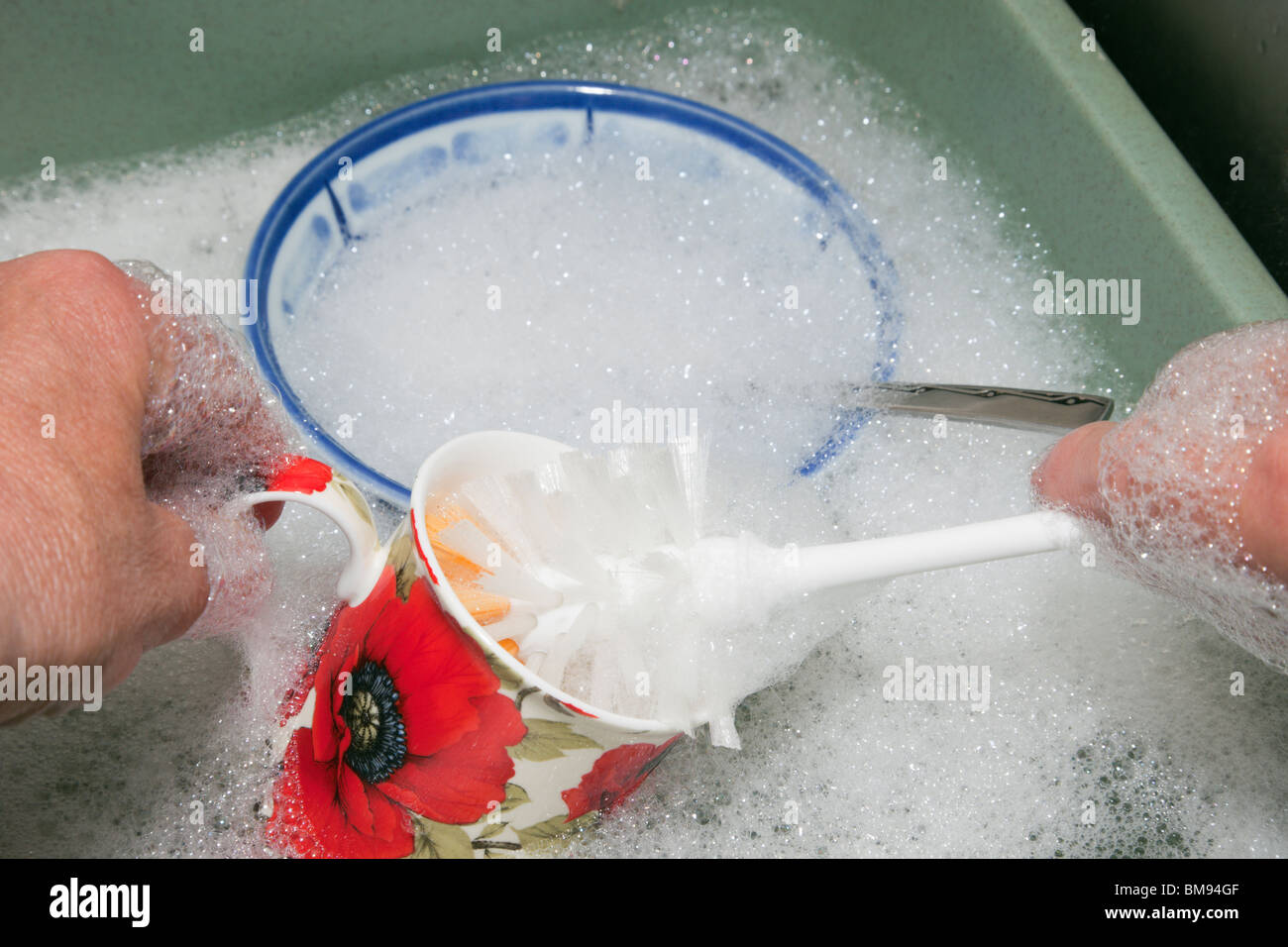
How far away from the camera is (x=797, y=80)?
26.0 inches

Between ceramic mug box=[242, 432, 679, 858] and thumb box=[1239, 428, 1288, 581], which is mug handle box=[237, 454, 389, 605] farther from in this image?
thumb box=[1239, 428, 1288, 581]

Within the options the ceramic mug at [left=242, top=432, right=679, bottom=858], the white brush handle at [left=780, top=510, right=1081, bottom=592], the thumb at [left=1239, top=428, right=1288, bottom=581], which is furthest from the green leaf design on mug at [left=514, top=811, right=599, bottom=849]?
the thumb at [left=1239, top=428, right=1288, bottom=581]

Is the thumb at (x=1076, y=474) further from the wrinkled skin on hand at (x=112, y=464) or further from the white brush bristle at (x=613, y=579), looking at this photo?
the wrinkled skin on hand at (x=112, y=464)

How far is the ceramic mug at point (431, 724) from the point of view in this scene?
31cm

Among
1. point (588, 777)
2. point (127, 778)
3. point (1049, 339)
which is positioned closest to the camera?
point (588, 777)

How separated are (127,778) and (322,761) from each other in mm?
151

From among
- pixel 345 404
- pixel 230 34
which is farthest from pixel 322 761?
pixel 230 34

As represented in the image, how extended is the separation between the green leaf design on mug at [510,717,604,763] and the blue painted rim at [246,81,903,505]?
20 cm

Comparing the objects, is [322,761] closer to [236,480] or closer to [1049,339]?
[236,480]

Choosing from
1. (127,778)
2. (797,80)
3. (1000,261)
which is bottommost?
(127,778)

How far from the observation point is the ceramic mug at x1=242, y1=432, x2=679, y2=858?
1.03 feet

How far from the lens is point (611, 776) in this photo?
1.14ft

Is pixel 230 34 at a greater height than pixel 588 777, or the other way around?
pixel 230 34

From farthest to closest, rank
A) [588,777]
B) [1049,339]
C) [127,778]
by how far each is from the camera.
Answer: [1049,339]
[127,778]
[588,777]
